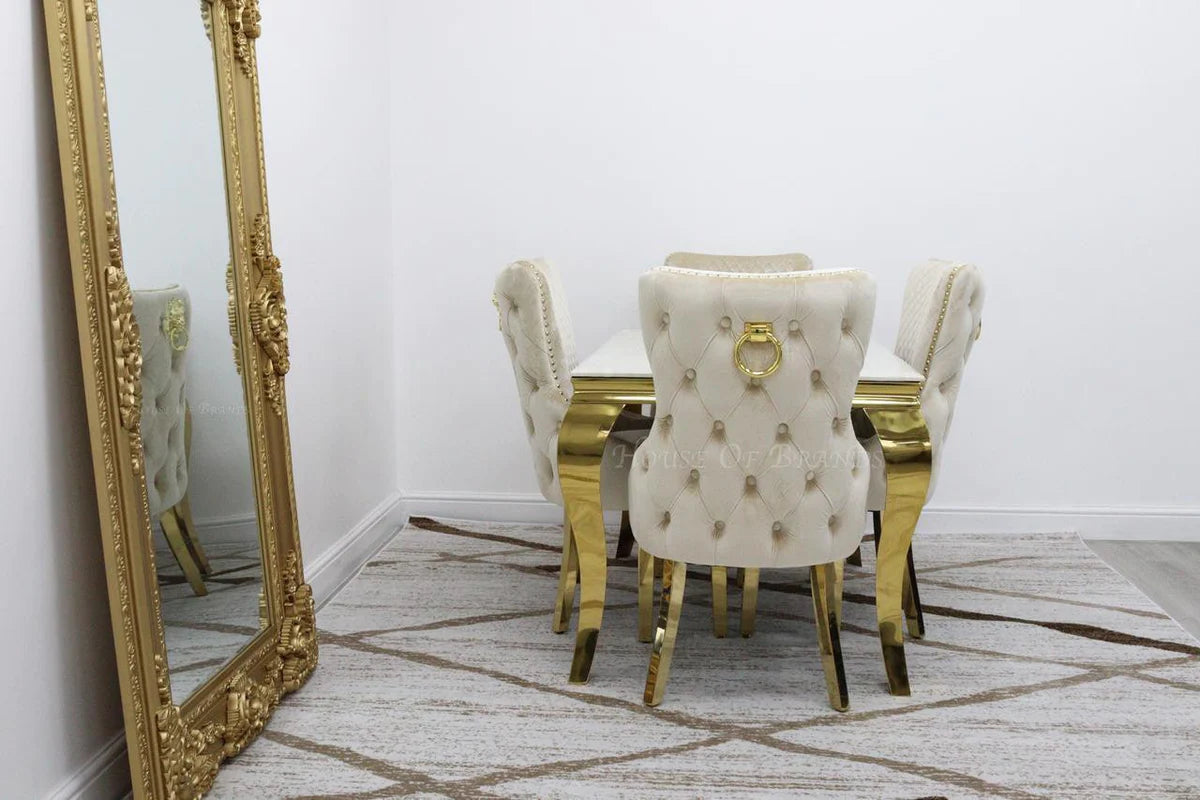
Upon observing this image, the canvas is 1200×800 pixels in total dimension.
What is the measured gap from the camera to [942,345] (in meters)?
2.56

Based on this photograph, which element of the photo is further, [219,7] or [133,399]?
[219,7]

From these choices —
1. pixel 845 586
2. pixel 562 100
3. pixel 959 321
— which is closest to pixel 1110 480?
pixel 845 586

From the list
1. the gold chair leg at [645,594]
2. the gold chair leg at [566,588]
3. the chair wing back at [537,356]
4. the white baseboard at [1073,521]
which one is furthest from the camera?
the white baseboard at [1073,521]

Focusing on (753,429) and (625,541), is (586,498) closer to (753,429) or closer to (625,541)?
(753,429)

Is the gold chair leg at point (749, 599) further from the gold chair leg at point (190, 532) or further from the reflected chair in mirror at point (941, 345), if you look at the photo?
the gold chair leg at point (190, 532)

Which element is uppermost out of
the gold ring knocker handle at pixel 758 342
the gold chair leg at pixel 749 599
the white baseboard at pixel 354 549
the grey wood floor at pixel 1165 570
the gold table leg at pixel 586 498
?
the gold ring knocker handle at pixel 758 342

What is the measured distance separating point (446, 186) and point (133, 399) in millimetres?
2305

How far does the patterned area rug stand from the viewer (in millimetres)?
2023

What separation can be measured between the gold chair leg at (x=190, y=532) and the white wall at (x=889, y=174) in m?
2.04

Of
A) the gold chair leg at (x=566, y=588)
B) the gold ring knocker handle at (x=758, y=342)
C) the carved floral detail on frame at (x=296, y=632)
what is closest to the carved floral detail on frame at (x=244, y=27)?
the carved floral detail on frame at (x=296, y=632)

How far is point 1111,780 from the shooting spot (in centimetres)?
202

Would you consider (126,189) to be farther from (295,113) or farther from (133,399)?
(295,113)

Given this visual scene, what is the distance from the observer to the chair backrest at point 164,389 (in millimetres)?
1841

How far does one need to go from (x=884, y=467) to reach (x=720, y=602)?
62 cm
